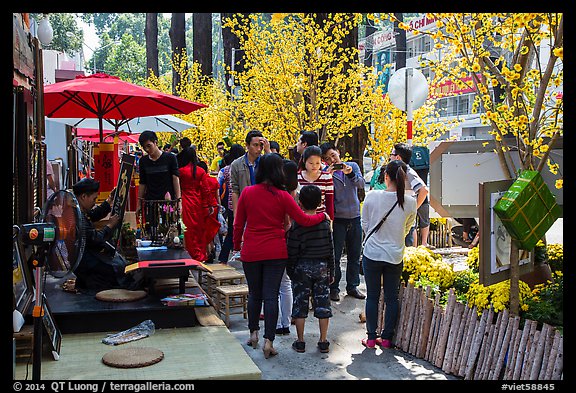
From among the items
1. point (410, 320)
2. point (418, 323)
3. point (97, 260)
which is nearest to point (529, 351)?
point (418, 323)

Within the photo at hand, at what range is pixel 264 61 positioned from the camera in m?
12.7

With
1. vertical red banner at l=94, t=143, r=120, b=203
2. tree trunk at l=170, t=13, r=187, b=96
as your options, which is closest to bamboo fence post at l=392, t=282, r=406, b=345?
vertical red banner at l=94, t=143, r=120, b=203

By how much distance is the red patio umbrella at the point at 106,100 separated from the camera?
8.52m

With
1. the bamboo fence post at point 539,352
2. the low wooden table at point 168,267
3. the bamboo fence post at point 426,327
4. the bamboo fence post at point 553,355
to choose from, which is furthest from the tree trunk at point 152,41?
the bamboo fence post at point 553,355

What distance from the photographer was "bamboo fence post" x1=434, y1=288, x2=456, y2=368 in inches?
220

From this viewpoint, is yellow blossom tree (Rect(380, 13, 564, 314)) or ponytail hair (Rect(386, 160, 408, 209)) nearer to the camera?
yellow blossom tree (Rect(380, 13, 564, 314))

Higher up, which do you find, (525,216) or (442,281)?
(525,216)

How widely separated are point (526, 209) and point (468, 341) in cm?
115

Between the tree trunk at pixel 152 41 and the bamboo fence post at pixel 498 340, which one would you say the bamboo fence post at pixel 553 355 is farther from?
the tree trunk at pixel 152 41

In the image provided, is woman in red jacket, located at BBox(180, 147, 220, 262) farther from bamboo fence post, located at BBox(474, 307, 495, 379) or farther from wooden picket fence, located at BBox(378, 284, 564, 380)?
bamboo fence post, located at BBox(474, 307, 495, 379)

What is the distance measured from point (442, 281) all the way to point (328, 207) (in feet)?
5.04

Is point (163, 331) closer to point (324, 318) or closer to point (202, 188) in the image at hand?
point (324, 318)
